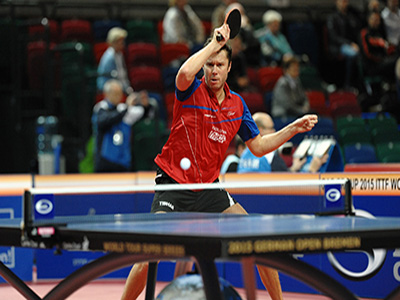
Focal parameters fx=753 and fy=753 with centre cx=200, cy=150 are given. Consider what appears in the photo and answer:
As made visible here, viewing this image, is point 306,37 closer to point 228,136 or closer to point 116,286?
point 116,286

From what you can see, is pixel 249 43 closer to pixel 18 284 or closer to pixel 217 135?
pixel 217 135

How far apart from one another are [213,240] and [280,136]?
81.2 inches

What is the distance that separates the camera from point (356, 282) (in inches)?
245

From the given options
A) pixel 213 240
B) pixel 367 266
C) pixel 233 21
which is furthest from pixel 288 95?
pixel 213 240

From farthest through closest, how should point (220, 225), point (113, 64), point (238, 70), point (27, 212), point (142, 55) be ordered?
point (142, 55) < point (238, 70) < point (113, 64) < point (27, 212) < point (220, 225)

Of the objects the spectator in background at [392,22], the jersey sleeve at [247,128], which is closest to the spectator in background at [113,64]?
the spectator in background at [392,22]

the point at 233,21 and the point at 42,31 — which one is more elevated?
the point at 42,31

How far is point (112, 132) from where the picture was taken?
27.8 feet

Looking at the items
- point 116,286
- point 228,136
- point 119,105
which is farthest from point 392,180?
point 119,105

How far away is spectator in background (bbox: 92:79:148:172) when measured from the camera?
8.35 meters

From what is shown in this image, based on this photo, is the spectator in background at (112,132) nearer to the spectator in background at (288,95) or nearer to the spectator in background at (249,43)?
the spectator in background at (288,95)

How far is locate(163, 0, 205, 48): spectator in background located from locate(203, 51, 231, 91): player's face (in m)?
6.71

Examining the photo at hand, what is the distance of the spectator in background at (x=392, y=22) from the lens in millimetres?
12438

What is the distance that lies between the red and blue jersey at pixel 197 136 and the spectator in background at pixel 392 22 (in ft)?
28.4
